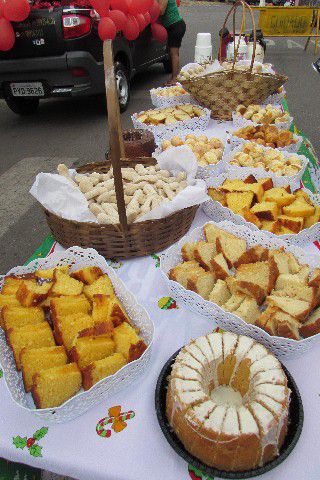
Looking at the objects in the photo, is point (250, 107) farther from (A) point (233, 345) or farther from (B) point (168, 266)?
(A) point (233, 345)

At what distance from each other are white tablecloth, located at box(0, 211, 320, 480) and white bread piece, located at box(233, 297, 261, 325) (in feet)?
0.50

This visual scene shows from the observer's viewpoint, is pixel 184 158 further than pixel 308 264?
Yes

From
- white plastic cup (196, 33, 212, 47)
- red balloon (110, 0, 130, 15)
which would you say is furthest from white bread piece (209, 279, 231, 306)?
red balloon (110, 0, 130, 15)

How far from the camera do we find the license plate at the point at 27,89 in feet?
15.5

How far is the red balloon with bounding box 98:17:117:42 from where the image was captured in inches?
170

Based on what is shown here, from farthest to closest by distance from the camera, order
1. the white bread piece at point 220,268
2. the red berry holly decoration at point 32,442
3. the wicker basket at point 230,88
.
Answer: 1. the wicker basket at point 230,88
2. the white bread piece at point 220,268
3. the red berry holly decoration at point 32,442

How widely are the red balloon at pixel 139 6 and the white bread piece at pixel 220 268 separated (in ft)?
12.7

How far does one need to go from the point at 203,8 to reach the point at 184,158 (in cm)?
1975

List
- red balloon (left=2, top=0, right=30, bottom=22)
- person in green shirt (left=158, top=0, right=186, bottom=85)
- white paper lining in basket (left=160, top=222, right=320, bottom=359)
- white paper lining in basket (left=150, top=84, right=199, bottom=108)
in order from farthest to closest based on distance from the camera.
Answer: person in green shirt (left=158, top=0, right=186, bottom=85), red balloon (left=2, top=0, right=30, bottom=22), white paper lining in basket (left=150, top=84, right=199, bottom=108), white paper lining in basket (left=160, top=222, right=320, bottom=359)

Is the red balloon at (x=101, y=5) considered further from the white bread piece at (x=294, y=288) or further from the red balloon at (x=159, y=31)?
the white bread piece at (x=294, y=288)

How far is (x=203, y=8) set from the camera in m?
18.2

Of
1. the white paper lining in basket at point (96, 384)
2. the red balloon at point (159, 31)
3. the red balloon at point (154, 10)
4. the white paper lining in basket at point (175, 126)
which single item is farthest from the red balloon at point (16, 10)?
the white paper lining in basket at point (96, 384)

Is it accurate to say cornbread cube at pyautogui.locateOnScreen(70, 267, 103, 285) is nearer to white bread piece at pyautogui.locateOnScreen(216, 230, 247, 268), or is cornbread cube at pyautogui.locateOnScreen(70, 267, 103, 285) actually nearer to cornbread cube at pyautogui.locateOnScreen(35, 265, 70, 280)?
cornbread cube at pyautogui.locateOnScreen(35, 265, 70, 280)

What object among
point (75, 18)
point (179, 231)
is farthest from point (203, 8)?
point (179, 231)
